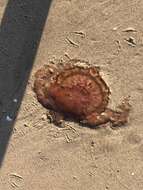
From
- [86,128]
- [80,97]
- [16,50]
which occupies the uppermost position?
[16,50]

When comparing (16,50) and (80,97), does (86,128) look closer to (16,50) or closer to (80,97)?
(80,97)

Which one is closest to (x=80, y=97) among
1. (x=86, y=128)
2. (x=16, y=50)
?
(x=86, y=128)

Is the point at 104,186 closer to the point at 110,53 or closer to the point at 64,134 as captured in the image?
the point at 64,134

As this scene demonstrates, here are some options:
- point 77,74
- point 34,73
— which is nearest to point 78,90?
point 77,74
